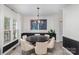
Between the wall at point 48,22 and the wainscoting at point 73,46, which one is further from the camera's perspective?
the wall at point 48,22

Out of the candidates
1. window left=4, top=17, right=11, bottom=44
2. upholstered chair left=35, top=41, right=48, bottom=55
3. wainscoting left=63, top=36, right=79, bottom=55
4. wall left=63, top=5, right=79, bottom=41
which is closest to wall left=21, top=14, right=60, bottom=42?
window left=4, top=17, right=11, bottom=44

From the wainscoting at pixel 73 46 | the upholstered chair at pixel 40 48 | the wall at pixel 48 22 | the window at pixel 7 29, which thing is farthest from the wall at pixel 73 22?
the wall at pixel 48 22

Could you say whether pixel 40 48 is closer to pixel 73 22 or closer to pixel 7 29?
pixel 73 22

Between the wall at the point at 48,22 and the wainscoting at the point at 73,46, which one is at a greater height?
the wall at the point at 48,22

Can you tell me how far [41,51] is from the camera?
3.77m

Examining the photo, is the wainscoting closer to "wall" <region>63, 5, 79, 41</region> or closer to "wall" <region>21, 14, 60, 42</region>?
"wall" <region>63, 5, 79, 41</region>

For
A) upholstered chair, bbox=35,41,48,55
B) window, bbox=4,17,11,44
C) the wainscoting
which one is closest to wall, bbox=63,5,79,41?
the wainscoting

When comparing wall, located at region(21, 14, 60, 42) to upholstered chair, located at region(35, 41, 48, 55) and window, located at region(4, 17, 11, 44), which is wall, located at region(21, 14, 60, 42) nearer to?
window, located at region(4, 17, 11, 44)

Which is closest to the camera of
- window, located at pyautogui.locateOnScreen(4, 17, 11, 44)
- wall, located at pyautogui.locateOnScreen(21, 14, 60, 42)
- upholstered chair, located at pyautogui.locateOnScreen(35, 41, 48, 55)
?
upholstered chair, located at pyautogui.locateOnScreen(35, 41, 48, 55)

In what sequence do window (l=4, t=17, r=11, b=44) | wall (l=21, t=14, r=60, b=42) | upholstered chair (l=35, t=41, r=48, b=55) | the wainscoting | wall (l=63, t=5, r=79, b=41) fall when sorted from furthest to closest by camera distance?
wall (l=21, t=14, r=60, b=42) < window (l=4, t=17, r=11, b=44) < upholstered chair (l=35, t=41, r=48, b=55) < wall (l=63, t=5, r=79, b=41) < the wainscoting

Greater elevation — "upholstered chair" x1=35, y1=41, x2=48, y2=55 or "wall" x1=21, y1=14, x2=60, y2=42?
"wall" x1=21, y1=14, x2=60, y2=42

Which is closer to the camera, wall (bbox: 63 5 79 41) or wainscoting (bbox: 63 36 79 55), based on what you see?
wainscoting (bbox: 63 36 79 55)

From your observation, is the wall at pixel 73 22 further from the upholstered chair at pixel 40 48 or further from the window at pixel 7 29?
the window at pixel 7 29
